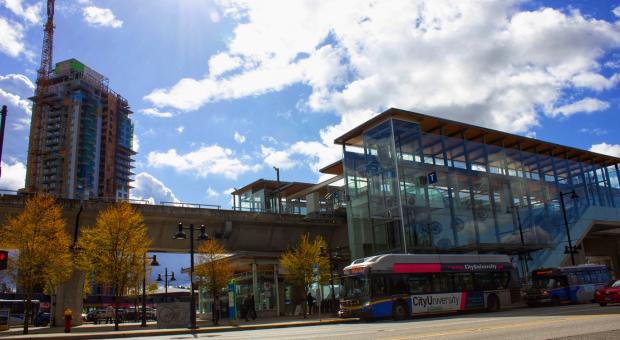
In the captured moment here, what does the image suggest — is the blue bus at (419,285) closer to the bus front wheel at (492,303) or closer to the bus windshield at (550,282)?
the bus front wheel at (492,303)

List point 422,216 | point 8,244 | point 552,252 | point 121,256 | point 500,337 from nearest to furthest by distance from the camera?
point 500,337, point 8,244, point 121,256, point 422,216, point 552,252

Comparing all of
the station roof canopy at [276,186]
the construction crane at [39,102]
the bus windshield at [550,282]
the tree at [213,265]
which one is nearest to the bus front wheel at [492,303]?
the bus windshield at [550,282]

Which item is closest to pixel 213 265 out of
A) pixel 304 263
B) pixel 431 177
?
pixel 304 263

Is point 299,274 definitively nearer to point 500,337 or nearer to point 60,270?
point 60,270

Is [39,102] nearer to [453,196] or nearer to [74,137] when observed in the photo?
[74,137]

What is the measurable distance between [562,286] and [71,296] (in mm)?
32347

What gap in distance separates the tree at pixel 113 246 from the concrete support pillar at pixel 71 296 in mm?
3508

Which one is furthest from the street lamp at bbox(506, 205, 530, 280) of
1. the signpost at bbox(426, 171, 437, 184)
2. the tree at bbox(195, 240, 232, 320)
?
the tree at bbox(195, 240, 232, 320)

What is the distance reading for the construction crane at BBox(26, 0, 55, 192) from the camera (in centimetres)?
15450

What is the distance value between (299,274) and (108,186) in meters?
158

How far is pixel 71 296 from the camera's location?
35594 millimetres

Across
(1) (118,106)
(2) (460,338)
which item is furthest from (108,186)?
(2) (460,338)

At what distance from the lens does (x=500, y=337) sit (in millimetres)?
13195

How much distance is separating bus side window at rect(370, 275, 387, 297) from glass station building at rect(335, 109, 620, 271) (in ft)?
40.6
